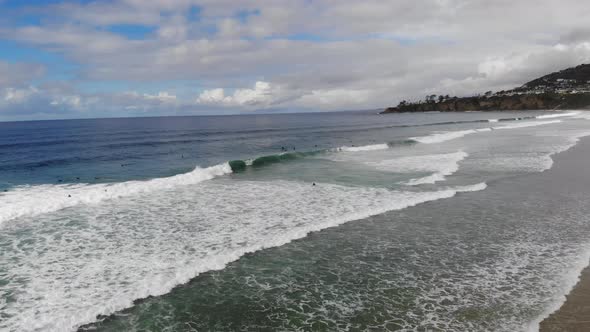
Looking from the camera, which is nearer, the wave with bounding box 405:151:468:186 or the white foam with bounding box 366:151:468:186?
the wave with bounding box 405:151:468:186

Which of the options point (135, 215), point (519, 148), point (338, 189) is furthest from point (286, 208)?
point (519, 148)

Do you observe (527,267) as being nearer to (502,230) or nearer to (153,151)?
(502,230)

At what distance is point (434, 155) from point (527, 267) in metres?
27.1

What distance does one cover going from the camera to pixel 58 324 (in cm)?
877

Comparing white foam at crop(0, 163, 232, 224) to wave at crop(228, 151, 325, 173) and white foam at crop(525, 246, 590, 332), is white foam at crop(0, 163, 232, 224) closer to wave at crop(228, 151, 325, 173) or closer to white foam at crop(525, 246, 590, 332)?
wave at crop(228, 151, 325, 173)

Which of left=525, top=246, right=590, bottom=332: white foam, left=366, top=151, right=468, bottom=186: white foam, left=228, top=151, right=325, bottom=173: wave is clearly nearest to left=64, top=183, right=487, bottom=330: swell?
left=366, top=151, right=468, bottom=186: white foam

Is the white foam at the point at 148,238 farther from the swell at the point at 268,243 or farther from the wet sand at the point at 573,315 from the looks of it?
the wet sand at the point at 573,315

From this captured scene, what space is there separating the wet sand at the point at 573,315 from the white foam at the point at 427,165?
1385 cm

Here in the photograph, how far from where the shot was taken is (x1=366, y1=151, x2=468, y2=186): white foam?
25.1 m

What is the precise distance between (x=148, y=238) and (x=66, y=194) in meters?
10.6

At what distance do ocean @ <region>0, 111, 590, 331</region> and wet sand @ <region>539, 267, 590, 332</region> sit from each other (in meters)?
0.23

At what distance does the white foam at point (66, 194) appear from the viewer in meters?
18.8

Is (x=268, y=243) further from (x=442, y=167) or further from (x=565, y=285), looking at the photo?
(x=442, y=167)

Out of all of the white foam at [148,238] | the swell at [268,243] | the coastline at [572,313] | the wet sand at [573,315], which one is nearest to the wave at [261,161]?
the white foam at [148,238]
